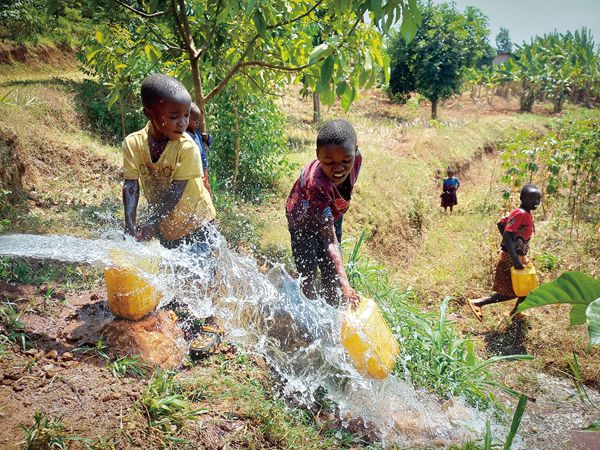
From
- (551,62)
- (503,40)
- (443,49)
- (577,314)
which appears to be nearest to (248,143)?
(577,314)

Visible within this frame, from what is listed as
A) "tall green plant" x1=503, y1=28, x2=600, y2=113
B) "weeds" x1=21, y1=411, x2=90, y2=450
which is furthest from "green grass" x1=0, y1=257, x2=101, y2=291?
"tall green plant" x1=503, y1=28, x2=600, y2=113

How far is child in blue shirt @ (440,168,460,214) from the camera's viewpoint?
26.3 feet

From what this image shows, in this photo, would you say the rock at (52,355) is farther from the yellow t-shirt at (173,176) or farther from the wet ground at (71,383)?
the yellow t-shirt at (173,176)

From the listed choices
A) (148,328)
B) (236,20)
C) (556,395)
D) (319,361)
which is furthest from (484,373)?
(236,20)

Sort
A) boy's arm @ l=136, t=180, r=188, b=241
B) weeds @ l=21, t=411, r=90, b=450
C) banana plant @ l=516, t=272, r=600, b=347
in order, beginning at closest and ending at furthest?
banana plant @ l=516, t=272, r=600, b=347 → weeds @ l=21, t=411, r=90, b=450 → boy's arm @ l=136, t=180, r=188, b=241

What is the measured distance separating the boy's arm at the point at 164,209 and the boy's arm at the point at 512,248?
309 cm

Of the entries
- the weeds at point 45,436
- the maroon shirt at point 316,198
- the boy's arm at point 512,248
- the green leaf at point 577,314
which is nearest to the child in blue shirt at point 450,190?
the boy's arm at point 512,248

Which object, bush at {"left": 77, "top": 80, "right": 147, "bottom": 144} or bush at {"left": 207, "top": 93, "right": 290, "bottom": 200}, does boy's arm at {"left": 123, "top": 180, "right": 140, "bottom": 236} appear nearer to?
bush at {"left": 207, "top": 93, "right": 290, "bottom": 200}

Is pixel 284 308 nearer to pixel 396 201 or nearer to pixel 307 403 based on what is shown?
pixel 307 403

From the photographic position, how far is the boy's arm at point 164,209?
8.12 feet

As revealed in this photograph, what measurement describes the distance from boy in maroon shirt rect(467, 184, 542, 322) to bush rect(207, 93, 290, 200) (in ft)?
9.77

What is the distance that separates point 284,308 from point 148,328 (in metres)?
1.02

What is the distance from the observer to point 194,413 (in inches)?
78.4

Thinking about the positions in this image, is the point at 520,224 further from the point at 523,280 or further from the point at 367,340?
the point at 367,340
